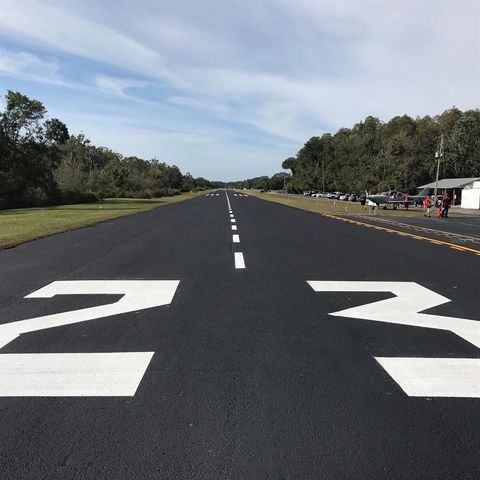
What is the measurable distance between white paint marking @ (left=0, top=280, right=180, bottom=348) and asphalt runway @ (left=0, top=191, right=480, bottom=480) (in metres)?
0.03

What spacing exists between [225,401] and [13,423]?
1454 mm

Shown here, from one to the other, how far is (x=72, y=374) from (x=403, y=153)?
78800mm

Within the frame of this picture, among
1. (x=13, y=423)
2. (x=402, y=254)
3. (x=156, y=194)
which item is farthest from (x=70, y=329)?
(x=156, y=194)

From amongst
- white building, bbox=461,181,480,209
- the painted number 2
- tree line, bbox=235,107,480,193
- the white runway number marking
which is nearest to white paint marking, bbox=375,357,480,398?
the painted number 2

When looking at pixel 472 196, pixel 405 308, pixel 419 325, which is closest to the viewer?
pixel 419 325

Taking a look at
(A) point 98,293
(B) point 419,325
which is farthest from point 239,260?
(B) point 419,325

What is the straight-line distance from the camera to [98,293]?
6902 mm

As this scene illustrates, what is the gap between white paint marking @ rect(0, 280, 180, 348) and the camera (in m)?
5.22

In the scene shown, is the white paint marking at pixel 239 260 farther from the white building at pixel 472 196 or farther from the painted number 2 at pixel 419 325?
the white building at pixel 472 196

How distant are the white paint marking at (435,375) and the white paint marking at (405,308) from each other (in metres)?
0.74

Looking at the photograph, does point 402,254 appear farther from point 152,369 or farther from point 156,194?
point 156,194

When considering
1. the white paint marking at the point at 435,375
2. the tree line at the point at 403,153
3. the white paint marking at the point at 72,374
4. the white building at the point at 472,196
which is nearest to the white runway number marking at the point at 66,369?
the white paint marking at the point at 72,374

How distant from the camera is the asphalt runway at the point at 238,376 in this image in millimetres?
2742

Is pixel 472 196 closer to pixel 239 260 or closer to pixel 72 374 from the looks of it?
pixel 239 260
